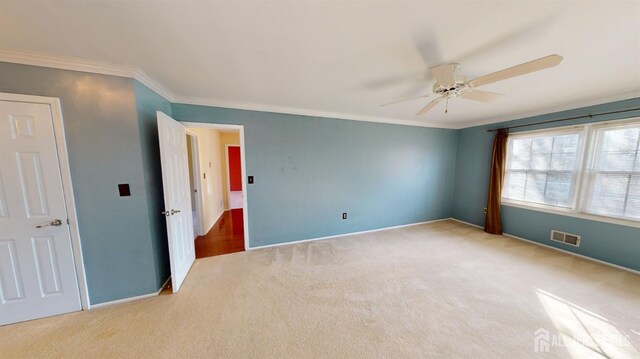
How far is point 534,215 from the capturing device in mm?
3398

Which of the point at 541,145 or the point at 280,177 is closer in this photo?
the point at 280,177

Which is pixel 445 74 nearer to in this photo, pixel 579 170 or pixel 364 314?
pixel 364 314

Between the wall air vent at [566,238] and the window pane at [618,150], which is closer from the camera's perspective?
the window pane at [618,150]

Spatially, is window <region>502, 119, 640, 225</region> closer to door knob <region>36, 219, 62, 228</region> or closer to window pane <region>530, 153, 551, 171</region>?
window pane <region>530, 153, 551, 171</region>

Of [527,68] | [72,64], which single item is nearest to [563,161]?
[527,68]

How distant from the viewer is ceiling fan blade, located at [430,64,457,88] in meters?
1.66

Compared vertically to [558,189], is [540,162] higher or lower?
higher

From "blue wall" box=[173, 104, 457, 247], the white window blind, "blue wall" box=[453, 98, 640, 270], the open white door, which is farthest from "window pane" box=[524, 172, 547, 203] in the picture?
the open white door

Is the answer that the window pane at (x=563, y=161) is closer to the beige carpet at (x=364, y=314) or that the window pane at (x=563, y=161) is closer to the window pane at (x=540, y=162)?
the window pane at (x=540, y=162)

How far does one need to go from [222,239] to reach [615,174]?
19.5ft

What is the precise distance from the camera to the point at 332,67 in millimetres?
1841

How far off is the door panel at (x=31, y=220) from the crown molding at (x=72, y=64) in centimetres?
34

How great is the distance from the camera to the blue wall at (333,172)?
3.11 metres

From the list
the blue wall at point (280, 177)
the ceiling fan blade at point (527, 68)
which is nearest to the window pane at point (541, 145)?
the blue wall at point (280, 177)
